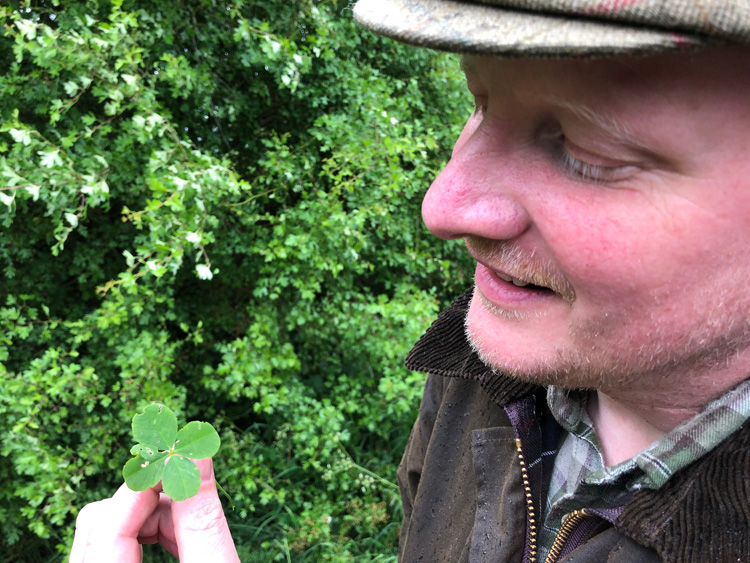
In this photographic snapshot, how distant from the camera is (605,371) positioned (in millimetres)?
961

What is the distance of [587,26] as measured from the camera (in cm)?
65

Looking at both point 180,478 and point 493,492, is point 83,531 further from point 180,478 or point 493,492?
point 493,492

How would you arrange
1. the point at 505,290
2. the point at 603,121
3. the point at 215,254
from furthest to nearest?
the point at 215,254
the point at 505,290
the point at 603,121

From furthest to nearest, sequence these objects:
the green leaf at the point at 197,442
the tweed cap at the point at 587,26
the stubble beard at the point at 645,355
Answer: the green leaf at the point at 197,442 < the stubble beard at the point at 645,355 < the tweed cap at the point at 587,26

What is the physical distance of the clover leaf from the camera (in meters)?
1.21

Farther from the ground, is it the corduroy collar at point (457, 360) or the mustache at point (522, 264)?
the mustache at point (522, 264)

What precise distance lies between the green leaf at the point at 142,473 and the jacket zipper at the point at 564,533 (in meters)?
0.85

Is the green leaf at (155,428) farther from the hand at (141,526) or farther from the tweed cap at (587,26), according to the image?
the tweed cap at (587,26)

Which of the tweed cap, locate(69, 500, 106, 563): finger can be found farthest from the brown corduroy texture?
locate(69, 500, 106, 563): finger

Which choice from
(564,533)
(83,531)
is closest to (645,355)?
(564,533)

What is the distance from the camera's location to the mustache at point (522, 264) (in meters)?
0.92

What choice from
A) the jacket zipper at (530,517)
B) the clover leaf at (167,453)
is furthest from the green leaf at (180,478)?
the jacket zipper at (530,517)

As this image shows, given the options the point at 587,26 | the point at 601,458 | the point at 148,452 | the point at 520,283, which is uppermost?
the point at 587,26

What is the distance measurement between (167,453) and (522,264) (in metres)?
0.92
